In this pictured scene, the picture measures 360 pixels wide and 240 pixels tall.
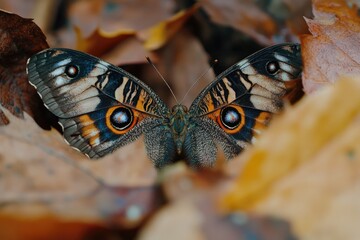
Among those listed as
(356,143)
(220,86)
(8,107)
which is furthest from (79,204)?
(220,86)

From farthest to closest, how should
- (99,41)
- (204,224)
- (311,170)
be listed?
(99,41) → (311,170) → (204,224)

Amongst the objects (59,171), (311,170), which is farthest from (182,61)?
(311,170)

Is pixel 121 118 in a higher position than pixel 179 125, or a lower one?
higher

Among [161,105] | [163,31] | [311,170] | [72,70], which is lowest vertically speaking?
[311,170]

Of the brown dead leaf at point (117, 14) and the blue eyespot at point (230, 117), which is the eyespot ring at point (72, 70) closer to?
the blue eyespot at point (230, 117)

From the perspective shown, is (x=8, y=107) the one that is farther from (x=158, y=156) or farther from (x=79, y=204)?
(x=79, y=204)

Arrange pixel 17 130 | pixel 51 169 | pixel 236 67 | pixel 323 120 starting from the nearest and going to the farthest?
1. pixel 323 120
2. pixel 51 169
3. pixel 17 130
4. pixel 236 67

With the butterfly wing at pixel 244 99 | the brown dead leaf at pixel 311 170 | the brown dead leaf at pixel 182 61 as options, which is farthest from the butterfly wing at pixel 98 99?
the brown dead leaf at pixel 311 170

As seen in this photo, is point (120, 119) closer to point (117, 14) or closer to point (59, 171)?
point (59, 171)
